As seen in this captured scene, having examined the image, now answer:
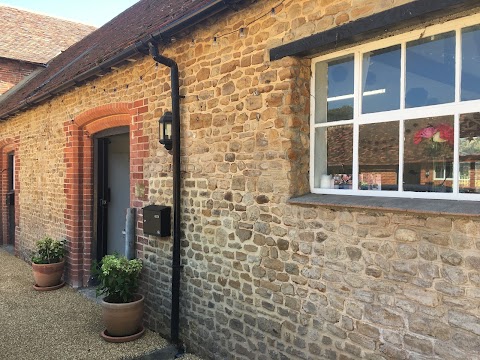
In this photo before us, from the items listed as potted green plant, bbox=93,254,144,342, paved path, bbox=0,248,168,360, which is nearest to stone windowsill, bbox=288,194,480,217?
potted green plant, bbox=93,254,144,342

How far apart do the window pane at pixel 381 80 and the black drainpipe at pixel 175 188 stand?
230cm

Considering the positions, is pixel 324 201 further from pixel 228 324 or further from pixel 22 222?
pixel 22 222

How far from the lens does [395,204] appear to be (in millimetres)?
2789

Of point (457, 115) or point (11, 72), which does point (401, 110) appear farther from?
point (11, 72)

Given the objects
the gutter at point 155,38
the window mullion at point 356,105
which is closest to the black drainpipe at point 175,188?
the gutter at point 155,38

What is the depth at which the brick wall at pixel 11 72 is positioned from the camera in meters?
13.2

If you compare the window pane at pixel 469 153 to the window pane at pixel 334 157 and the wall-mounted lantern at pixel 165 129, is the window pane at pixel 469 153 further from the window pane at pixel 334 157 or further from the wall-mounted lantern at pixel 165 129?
the wall-mounted lantern at pixel 165 129

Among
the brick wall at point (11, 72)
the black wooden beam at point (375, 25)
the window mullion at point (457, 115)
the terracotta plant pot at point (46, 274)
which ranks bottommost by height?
the terracotta plant pot at point (46, 274)

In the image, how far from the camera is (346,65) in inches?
134

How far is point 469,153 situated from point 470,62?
628 mm

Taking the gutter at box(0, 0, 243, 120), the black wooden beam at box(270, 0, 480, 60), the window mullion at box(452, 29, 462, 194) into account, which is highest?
the gutter at box(0, 0, 243, 120)

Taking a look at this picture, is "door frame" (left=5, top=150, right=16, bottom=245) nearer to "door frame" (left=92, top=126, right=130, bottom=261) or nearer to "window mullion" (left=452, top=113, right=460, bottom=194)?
"door frame" (left=92, top=126, right=130, bottom=261)

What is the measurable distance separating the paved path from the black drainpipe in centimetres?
43

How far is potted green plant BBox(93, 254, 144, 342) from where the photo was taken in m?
4.86
